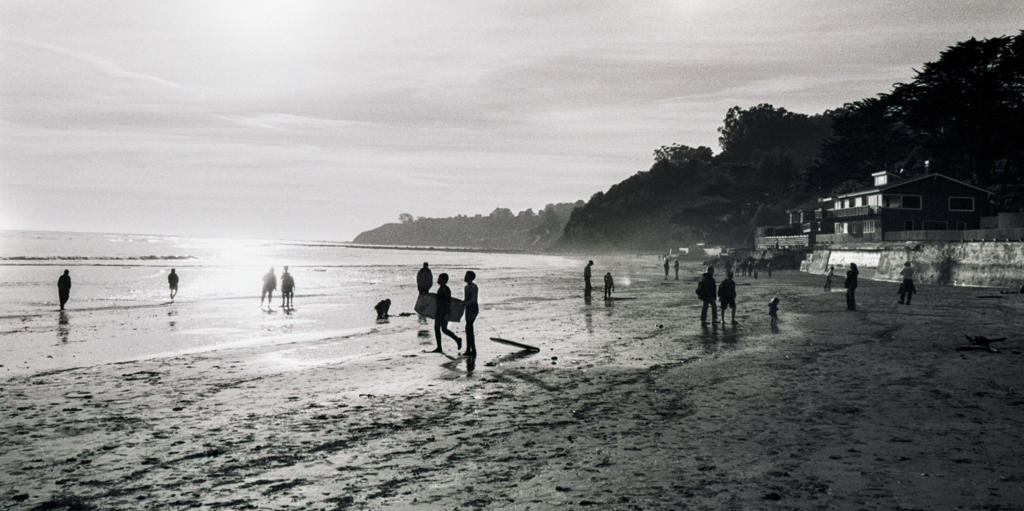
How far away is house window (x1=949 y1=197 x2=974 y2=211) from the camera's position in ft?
192

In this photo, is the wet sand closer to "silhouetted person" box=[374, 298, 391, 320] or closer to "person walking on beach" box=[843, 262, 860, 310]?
"person walking on beach" box=[843, 262, 860, 310]

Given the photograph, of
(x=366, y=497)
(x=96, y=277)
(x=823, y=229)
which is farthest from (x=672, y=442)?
(x=823, y=229)

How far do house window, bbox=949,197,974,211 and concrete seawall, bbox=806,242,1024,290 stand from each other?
12498 millimetres

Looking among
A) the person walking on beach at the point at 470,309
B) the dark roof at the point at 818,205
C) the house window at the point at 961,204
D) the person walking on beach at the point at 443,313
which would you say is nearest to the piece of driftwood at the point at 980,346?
the person walking on beach at the point at 470,309

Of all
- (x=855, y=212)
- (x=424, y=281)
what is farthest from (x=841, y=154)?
(x=424, y=281)

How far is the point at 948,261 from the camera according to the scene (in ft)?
136

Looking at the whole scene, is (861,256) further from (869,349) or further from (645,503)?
(645,503)

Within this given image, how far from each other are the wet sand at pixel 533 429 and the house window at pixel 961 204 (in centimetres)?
5087

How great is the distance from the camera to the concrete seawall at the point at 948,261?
36.4 m

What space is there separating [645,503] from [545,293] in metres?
32.5

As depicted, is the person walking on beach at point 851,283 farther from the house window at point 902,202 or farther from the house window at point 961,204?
the house window at point 961,204

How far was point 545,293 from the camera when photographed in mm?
38531

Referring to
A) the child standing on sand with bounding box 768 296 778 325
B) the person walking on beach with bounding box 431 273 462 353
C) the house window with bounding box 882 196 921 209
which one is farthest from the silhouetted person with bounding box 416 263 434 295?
the house window with bounding box 882 196 921 209

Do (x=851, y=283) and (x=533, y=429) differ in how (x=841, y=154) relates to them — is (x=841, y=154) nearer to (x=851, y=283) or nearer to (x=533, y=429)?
(x=851, y=283)
